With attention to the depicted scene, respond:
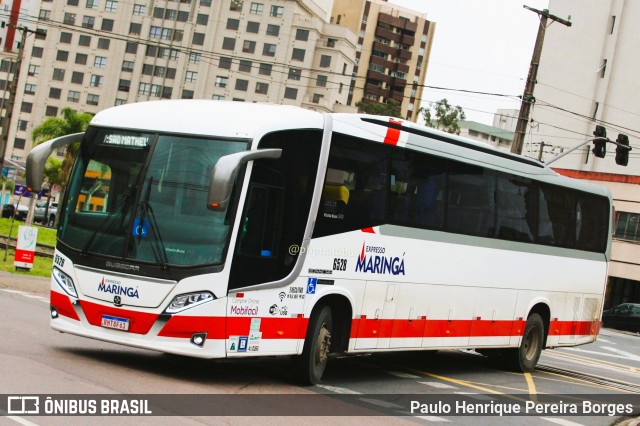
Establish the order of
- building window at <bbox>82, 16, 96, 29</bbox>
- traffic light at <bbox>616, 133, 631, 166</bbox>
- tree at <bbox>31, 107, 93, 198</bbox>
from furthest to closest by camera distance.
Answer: building window at <bbox>82, 16, 96, 29</bbox>, tree at <bbox>31, 107, 93, 198</bbox>, traffic light at <bbox>616, 133, 631, 166</bbox>

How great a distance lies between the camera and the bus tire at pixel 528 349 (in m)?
19.3

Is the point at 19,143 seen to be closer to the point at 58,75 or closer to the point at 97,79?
the point at 58,75

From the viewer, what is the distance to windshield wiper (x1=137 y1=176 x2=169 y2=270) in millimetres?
11969

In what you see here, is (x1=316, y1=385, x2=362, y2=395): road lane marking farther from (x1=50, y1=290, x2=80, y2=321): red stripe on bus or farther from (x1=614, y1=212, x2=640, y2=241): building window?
(x1=614, y1=212, x2=640, y2=241): building window

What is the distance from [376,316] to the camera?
14547mm

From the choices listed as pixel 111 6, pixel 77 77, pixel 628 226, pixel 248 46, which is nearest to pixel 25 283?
pixel 628 226

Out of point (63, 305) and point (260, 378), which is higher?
point (63, 305)

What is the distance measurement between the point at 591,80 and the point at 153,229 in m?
72.3

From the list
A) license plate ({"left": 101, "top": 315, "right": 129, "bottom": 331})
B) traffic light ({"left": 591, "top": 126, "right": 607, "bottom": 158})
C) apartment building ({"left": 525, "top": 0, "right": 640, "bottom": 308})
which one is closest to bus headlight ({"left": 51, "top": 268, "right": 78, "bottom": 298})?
license plate ({"left": 101, "top": 315, "right": 129, "bottom": 331})

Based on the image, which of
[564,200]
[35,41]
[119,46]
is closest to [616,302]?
[564,200]

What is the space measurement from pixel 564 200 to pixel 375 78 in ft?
424

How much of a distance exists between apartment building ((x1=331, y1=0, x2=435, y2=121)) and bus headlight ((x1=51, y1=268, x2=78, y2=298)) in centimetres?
13299

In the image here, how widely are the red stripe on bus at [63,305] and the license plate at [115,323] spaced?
471 mm

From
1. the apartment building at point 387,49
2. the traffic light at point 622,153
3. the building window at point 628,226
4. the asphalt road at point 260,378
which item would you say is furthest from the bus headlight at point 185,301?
the apartment building at point 387,49
